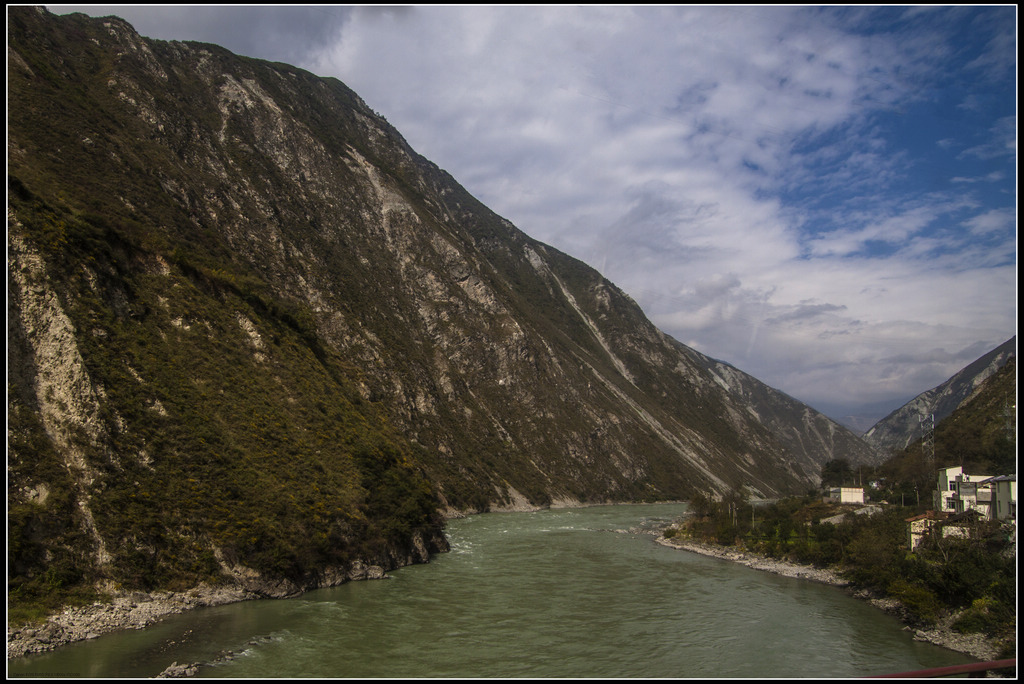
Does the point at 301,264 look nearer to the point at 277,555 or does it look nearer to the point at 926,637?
the point at 277,555

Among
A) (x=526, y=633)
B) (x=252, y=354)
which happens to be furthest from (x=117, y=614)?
(x=252, y=354)

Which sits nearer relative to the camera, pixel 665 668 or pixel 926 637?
pixel 665 668

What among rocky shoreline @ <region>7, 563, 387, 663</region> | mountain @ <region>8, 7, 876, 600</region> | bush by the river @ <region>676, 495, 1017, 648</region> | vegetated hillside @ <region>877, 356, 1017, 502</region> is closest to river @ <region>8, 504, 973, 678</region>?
rocky shoreline @ <region>7, 563, 387, 663</region>

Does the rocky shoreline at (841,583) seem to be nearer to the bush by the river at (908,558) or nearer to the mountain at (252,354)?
the bush by the river at (908,558)

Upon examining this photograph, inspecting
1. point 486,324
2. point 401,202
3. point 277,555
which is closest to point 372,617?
point 277,555

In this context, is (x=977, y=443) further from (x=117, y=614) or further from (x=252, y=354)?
(x=117, y=614)
